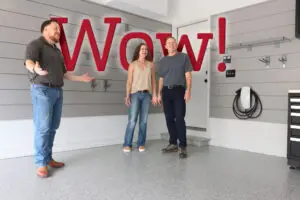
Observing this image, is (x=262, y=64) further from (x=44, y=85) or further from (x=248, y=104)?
(x=44, y=85)

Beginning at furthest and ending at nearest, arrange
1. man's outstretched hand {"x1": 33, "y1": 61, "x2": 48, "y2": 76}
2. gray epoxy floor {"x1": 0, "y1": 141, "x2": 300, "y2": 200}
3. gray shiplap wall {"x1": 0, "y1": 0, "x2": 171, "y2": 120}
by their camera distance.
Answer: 1. gray shiplap wall {"x1": 0, "y1": 0, "x2": 171, "y2": 120}
2. man's outstretched hand {"x1": 33, "y1": 61, "x2": 48, "y2": 76}
3. gray epoxy floor {"x1": 0, "y1": 141, "x2": 300, "y2": 200}

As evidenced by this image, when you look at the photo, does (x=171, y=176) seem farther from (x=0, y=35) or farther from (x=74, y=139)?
(x=0, y=35)

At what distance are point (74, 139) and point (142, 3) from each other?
2.25m

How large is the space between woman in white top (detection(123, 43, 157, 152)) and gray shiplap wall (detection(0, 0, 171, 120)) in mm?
569

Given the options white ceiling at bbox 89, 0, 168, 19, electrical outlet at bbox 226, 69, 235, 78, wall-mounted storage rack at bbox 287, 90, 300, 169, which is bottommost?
wall-mounted storage rack at bbox 287, 90, 300, 169

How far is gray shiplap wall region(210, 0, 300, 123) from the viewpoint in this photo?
3.31 meters

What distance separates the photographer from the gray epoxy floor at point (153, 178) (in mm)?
1971

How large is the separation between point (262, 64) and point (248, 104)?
0.56 meters

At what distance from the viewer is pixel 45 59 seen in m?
2.38

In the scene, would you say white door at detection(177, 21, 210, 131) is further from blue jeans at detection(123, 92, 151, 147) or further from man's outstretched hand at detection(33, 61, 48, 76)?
man's outstretched hand at detection(33, 61, 48, 76)

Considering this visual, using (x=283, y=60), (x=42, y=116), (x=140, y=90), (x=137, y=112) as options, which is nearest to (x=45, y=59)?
(x=42, y=116)

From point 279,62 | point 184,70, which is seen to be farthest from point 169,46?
point 279,62

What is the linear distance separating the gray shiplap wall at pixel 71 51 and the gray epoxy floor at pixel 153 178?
2.25ft

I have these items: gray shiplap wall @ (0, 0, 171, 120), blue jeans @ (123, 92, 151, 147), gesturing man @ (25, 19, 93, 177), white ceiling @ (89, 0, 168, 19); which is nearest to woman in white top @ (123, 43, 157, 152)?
blue jeans @ (123, 92, 151, 147)
